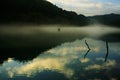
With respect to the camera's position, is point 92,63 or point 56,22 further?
point 56,22

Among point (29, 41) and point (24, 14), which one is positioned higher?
point (24, 14)

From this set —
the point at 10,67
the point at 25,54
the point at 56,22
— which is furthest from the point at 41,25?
the point at 10,67

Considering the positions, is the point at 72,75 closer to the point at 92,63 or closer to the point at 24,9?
the point at 92,63

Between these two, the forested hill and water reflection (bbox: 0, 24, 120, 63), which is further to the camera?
the forested hill

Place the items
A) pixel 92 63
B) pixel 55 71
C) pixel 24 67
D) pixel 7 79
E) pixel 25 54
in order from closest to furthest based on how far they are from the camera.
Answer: pixel 7 79 < pixel 55 71 < pixel 24 67 < pixel 92 63 < pixel 25 54

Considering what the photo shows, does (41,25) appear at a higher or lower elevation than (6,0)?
lower

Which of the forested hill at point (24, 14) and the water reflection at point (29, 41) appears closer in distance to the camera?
the water reflection at point (29, 41)

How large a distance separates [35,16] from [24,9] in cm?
834

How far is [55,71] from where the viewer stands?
29.7m

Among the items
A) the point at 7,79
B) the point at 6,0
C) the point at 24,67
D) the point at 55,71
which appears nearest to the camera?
the point at 7,79

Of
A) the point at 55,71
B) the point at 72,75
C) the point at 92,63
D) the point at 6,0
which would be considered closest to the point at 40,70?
the point at 55,71

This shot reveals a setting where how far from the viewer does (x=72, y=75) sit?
1083 inches

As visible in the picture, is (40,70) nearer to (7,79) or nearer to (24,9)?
(7,79)

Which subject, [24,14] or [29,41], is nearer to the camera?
[29,41]
